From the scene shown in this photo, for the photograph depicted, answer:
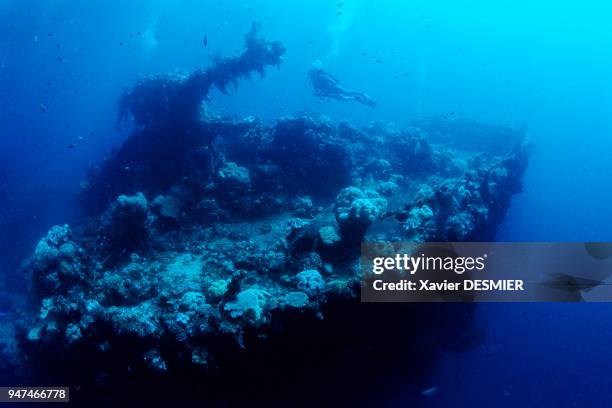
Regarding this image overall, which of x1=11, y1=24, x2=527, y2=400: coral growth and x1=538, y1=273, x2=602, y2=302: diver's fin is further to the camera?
x1=538, y1=273, x2=602, y2=302: diver's fin

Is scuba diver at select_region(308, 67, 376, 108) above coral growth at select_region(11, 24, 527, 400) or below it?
above

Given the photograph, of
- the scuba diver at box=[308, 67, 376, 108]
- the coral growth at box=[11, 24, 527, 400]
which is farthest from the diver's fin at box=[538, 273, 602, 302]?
the scuba diver at box=[308, 67, 376, 108]

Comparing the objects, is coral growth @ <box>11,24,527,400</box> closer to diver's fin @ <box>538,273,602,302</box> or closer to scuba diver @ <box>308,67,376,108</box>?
scuba diver @ <box>308,67,376,108</box>

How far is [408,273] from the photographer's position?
679 cm

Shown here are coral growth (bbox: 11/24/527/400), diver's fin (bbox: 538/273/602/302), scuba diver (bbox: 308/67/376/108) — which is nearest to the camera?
coral growth (bbox: 11/24/527/400)

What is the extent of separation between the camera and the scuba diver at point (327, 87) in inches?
682

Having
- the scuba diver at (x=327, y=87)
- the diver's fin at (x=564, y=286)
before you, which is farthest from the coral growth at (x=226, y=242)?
the diver's fin at (x=564, y=286)

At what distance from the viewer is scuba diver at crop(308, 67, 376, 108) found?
1731 centimetres

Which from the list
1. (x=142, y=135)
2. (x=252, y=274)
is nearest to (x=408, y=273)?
(x=252, y=274)

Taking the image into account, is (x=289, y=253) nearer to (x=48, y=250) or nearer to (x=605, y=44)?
(x=48, y=250)

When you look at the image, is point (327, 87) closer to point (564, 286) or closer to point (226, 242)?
point (226, 242)

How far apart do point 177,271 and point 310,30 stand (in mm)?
113670

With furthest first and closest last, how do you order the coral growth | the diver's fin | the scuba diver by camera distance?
the scuba diver → the diver's fin → the coral growth

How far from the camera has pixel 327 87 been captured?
17.5 meters
